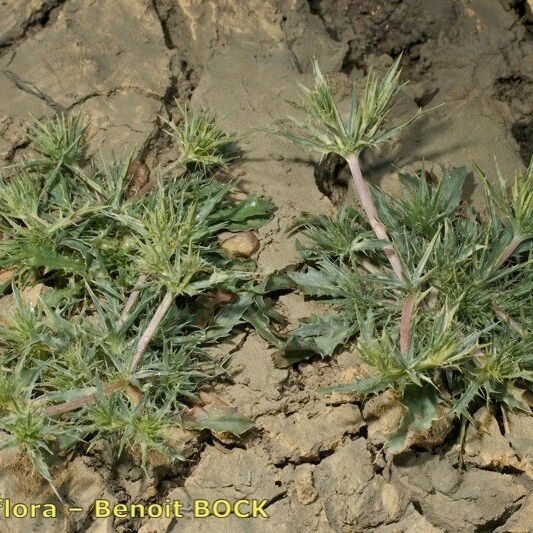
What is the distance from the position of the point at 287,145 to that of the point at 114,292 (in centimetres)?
99

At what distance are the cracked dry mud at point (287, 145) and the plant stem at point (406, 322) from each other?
A: 0.28 metres

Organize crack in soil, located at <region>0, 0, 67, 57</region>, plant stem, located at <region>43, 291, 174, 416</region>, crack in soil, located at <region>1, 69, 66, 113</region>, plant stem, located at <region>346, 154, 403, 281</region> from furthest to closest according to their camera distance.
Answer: crack in soil, located at <region>0, 0, 67, 57</region>, crack in soil, located at <region>1, 69, 66, 113</region>, plant stem, located at <region>346, 154, 403, 281</region>, plant stem, located at <region>43, 291, 174, 416</region>

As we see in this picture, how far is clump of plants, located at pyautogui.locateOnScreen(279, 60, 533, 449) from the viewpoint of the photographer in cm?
262

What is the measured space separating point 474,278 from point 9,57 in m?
2.15

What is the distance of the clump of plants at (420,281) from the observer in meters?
2.62

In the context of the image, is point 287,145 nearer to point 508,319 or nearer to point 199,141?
point 199,141

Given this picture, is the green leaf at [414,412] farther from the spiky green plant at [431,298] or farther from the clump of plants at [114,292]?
the clump of plants at [114,292]

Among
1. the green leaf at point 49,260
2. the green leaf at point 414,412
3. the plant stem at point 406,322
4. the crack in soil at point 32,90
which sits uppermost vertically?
the crack in soil at point 32,90

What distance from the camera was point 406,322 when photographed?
2631 millimetres

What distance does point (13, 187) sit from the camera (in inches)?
113

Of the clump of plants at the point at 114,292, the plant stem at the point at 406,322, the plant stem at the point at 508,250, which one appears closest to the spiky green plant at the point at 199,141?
the clump of plants at the point at 114,292

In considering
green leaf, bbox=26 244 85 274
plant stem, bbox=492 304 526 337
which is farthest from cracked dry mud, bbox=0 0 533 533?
green leaf, bbox=26 244 85 274

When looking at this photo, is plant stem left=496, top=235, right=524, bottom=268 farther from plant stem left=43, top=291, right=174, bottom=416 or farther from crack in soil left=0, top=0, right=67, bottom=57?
crack in soil left=0, top=0, right=67, bottom=57

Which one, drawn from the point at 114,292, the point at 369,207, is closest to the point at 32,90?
the point at 114,292
